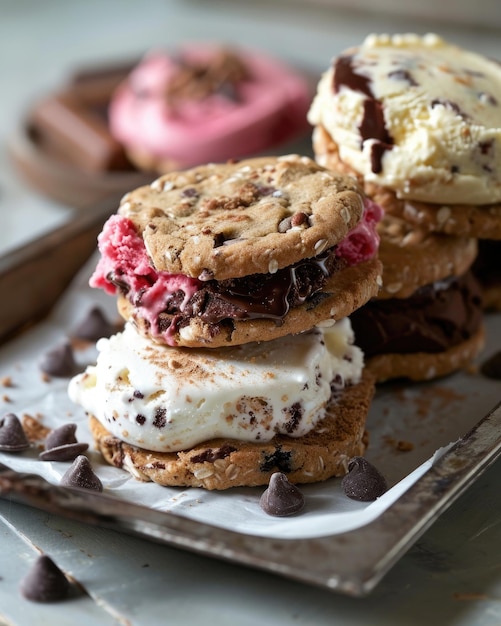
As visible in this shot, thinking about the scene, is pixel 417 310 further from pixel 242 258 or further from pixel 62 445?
pixel 62 445

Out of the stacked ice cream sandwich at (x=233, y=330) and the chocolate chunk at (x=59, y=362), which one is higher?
the stacked ice cream sandwich at (x=233, y=330)

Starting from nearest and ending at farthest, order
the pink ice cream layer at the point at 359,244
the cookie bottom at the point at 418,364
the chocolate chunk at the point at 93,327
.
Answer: the pink ice cream layer at the point at 359,244
the cookie bottom at the point at 418,364
the chocolate chunk at the point at 93,327

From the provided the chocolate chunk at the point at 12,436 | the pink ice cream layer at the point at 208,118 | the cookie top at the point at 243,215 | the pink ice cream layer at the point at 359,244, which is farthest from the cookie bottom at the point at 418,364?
the pink ice cream layer at the point at 208,118

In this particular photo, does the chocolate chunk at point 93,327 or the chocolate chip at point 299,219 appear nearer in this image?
the chocolate chip at point 299,219

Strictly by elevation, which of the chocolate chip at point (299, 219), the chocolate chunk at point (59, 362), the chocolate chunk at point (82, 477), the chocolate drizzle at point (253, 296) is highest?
the chocolate chip at point (299, 219)

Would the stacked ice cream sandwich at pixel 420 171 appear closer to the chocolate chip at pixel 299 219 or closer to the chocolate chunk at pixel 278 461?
the chocolate chip at pixel 299 219

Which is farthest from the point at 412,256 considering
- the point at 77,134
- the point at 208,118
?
the point at 77,134
